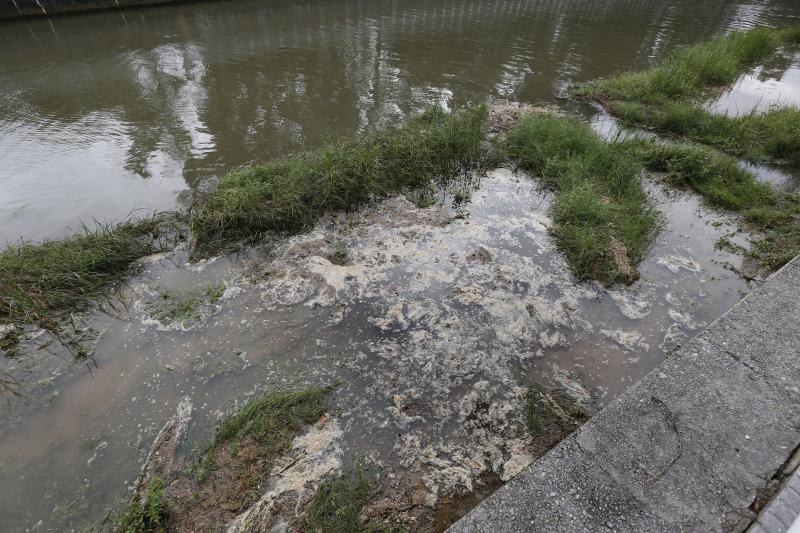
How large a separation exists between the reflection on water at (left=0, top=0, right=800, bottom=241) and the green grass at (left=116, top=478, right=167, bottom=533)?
367 centimetres

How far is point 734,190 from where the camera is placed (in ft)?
17.2

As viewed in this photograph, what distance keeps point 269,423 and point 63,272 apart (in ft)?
8.68

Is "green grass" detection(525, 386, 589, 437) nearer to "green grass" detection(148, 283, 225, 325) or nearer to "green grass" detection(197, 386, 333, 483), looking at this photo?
"green grass" detection(197, 386, 333, 483)

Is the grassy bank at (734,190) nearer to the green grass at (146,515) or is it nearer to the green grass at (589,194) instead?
the green grass at (589,194)

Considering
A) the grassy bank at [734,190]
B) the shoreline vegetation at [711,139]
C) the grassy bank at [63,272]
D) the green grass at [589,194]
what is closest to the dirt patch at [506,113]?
the green grass at [589,194]

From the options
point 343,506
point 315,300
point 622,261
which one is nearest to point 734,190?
point 622,261

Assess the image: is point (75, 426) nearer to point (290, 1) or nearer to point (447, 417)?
point (447, 417)

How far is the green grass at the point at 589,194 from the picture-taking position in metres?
4.24

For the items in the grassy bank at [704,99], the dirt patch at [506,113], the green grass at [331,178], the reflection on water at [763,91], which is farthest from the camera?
the reflection on water at [763,91]

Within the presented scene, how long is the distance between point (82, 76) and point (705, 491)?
11372 millimetres

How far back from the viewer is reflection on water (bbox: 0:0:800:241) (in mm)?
5586

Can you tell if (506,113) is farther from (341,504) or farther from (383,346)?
(341,504)

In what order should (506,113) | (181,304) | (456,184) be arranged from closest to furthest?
(181,304), (456,184), (506,113)

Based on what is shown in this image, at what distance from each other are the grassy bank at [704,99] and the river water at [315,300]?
2.62ft
